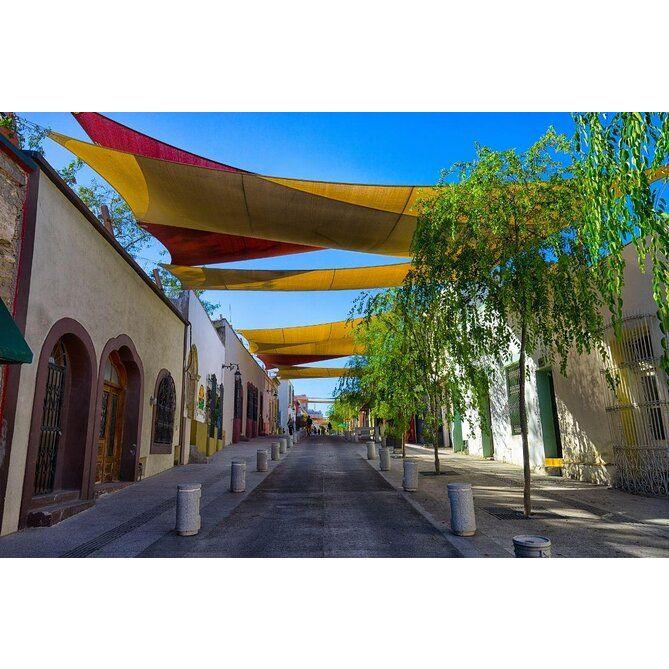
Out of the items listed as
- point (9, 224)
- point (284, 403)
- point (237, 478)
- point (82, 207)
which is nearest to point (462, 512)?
point (237, 478)

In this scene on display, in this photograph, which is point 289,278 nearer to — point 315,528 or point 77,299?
point 77,299

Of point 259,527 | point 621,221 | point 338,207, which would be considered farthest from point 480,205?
point 259,527

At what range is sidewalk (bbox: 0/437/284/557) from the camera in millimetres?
5930

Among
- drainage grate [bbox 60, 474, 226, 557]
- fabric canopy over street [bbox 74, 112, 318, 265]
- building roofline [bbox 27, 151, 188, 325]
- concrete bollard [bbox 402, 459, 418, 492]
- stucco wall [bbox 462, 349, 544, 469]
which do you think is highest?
fabric canopy over street [bbox 74, 112, 318, 265]

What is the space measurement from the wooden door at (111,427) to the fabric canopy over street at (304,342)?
1193 cm

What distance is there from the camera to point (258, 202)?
36.3ft

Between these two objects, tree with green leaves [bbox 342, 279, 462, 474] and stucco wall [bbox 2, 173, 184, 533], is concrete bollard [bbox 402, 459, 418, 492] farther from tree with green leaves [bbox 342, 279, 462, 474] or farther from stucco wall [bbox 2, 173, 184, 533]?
stucco wall [bbox 2, 173, 184, 533]

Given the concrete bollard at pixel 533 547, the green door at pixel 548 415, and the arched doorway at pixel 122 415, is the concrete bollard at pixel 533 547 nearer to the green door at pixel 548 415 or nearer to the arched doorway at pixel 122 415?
the arched doorway at pixel 122 415

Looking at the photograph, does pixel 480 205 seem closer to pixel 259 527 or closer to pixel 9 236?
pixel 259 527

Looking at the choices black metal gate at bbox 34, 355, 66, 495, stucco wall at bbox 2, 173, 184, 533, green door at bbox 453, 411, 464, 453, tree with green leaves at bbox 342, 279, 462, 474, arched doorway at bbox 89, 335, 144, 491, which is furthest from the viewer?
green door at bbox 453, 411, 464, 453

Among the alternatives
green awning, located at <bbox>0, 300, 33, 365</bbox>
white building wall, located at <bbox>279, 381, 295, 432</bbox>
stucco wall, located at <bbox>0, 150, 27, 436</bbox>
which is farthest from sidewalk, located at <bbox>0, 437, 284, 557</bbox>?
white building wall, located at <bbox>279, 381, 295, 432</bbox>

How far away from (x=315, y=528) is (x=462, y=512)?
7.14 feet

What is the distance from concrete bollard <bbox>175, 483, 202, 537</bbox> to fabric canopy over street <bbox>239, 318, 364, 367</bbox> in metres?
15.2

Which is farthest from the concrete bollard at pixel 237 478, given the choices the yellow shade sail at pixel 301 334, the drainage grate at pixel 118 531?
the yellow shade sail at pixel 301 334
